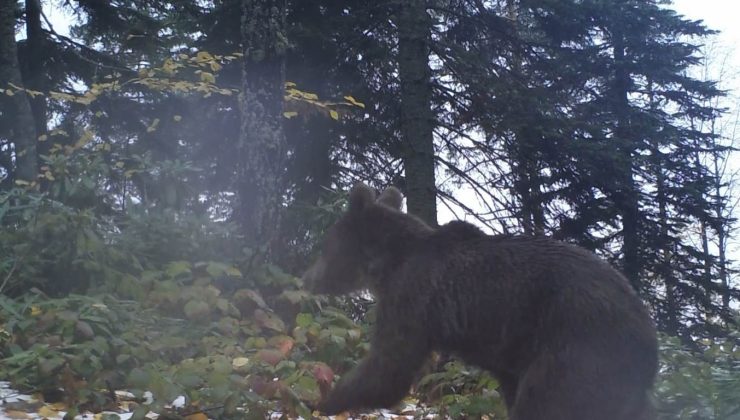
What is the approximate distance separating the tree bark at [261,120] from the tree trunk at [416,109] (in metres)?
4.23

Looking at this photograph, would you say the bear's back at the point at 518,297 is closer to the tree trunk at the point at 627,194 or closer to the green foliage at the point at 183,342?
the green foliage at the point at 183,342

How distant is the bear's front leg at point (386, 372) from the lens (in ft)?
15.0

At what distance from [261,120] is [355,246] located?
Result: 10.3ft

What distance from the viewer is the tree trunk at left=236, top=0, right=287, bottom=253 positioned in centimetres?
795

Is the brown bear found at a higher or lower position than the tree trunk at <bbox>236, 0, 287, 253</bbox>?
lower

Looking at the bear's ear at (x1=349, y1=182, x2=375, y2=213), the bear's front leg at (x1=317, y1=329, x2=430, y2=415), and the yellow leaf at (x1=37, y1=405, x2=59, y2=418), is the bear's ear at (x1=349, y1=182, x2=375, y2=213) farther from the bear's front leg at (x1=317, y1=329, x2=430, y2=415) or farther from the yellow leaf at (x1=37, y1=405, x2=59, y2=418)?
the yellow leaf at (x1=37, y1=405, x2=59, y2=418)

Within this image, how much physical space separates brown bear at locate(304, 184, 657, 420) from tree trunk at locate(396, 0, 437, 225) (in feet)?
21.3

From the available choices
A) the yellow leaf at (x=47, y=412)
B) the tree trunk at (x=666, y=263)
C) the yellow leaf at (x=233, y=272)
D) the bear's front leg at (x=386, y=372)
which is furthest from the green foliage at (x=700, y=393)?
the tree trunk at (x=666, y=263)

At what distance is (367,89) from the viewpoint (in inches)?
528

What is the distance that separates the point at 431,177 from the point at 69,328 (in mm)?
7542

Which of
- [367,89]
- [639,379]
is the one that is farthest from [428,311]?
[367,89]

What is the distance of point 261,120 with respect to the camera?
26.4 feet

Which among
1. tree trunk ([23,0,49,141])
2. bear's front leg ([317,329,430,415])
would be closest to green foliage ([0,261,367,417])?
bear's front leg ([317,329,430,415])

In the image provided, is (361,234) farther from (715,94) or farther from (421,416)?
(715,94)
